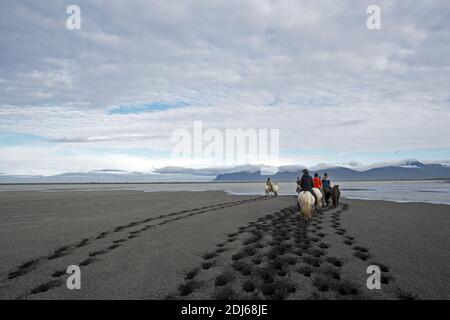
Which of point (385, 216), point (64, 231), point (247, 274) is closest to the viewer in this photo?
point (247, 274)

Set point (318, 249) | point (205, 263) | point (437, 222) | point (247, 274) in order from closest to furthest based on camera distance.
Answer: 1. point (247, 274)
2. point (205, 263)
3. point (318, 249)
4. point (437, 222)

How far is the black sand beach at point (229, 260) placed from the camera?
6.77m

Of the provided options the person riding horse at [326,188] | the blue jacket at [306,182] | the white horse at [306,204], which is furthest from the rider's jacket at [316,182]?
the white horse at [306,204]

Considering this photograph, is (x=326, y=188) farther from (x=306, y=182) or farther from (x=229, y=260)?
(x=229, y=260)

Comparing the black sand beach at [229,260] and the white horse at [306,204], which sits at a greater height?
the white horse at [306,204]

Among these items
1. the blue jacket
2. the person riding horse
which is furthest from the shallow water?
the blue jacket

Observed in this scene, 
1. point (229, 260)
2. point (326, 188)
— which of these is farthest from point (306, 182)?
point (229, 260)

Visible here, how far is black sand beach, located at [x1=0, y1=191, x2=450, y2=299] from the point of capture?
677cm

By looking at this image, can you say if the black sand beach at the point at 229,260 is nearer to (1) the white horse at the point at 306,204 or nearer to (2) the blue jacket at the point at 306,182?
(1) the white horse at the point at 306,204

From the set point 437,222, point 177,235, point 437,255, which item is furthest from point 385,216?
point 177,235

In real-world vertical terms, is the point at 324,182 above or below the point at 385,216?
above
